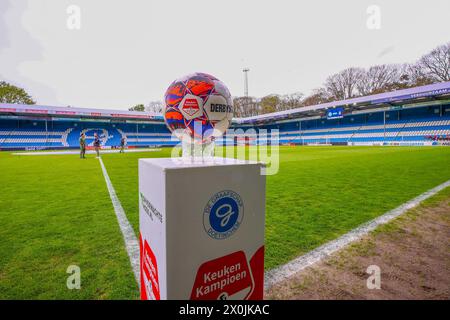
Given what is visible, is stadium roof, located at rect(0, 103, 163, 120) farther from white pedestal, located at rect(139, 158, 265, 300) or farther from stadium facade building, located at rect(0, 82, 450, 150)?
white pedestal, located at rect(139, 158, 265, 300)

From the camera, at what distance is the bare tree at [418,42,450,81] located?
33.8 metres

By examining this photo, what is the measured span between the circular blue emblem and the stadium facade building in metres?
33.9

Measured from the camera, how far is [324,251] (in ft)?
8.43

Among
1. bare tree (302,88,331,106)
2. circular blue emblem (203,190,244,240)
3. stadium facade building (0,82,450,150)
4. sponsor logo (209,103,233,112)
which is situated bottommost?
circular blue emblem (203,190,244,240)

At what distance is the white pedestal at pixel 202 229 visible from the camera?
1259 mm

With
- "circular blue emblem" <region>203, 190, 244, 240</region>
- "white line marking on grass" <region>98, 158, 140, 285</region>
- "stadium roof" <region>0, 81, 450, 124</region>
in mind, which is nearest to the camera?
"circular blue emblem" <region>203, 190, 244, 240</region>

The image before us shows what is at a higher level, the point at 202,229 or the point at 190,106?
the point at 190,106

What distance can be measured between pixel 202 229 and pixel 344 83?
55502 millimetres

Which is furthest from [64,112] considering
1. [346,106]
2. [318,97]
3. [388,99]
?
[318,97]

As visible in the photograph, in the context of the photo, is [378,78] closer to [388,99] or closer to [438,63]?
[438,63]

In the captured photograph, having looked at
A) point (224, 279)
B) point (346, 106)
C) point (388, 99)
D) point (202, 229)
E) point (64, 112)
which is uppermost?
point (346, 106)

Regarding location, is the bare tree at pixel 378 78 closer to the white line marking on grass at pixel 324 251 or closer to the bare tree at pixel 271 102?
the bare tree at pixel 271 102

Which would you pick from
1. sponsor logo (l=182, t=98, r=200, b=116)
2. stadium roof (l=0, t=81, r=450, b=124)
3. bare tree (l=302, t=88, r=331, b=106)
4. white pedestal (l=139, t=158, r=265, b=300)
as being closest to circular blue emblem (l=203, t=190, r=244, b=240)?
white pedestal (l=139, t=158, r=265, b=300)

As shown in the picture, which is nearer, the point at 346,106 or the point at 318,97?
the point at 346,106
